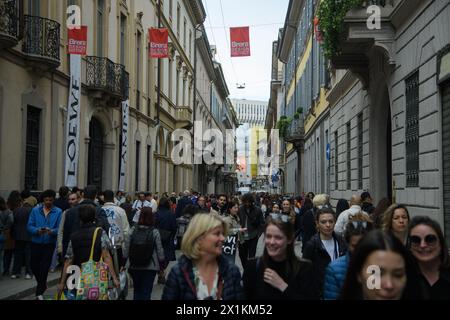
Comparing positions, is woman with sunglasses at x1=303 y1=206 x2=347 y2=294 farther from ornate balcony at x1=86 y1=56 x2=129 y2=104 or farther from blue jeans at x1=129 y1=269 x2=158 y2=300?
ornate balcony at x1=86 y1=56 x2=129 y2=104

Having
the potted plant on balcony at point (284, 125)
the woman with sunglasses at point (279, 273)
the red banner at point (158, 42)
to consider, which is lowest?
the woman with sunglasses at point (279, 273)

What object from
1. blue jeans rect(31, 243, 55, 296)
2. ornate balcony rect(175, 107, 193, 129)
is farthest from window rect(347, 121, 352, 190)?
ornate balcony rect(175, 107, 193, 129)

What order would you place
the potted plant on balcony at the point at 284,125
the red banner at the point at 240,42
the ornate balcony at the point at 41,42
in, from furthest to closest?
the potted plant on balcony at the point at 284,125, the red banner at the point at 240,42, the ornate balcony at the point at 41,42

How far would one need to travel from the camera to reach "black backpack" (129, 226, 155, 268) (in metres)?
8.22

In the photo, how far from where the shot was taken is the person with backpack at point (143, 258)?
8219 mm

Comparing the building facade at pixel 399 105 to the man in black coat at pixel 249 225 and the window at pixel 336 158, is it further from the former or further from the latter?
the man in black coat at pixel 249 225

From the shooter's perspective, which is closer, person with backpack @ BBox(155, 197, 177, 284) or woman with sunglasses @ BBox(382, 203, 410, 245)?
woman with sunglasses @ BBox(382, 203, 410, 245)

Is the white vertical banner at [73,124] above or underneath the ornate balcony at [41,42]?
underneath

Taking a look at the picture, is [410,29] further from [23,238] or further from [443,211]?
[23,238]

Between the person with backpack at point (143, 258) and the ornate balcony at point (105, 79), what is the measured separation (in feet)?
45.0

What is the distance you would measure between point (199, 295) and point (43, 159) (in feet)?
46.1

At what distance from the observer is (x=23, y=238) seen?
1284cm

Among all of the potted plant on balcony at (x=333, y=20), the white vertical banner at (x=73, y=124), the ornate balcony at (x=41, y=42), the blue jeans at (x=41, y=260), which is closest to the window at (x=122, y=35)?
the white vertical banner at (x=73, y=124)

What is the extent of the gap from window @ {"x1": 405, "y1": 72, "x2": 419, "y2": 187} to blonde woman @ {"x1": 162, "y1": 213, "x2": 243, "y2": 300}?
9189 millimetres
